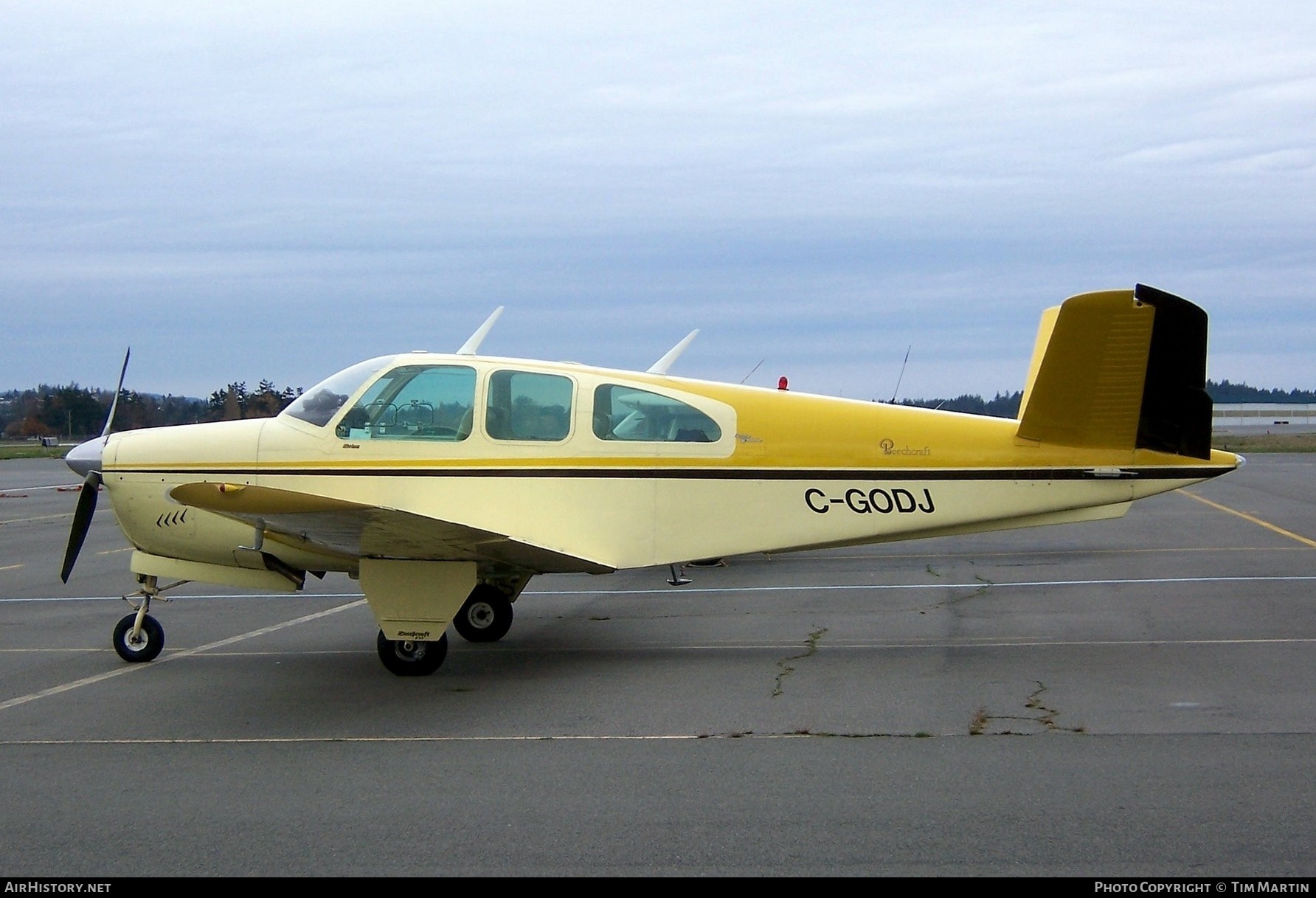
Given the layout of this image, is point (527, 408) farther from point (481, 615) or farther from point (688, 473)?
point (481, 615)

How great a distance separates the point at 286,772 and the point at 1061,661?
16.6ft

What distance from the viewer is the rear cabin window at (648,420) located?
8.33 metres

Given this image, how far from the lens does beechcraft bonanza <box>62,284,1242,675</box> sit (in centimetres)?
812

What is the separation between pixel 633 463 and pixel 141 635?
4001 millimetres

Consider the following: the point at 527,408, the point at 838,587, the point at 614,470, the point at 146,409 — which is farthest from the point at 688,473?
the point at 146,409

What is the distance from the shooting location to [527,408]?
830cm

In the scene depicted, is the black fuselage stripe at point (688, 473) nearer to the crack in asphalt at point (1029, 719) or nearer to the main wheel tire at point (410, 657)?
the main wheel tire at point (410, 657)

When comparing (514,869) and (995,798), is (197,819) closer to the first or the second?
(514,869)

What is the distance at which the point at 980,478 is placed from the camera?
8.27 m

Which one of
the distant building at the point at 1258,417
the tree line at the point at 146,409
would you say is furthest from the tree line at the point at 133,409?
the distant building at the point at 1258,417

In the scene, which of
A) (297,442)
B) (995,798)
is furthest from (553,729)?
(297,442)

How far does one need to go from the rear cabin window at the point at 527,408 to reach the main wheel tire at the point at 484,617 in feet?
5.62

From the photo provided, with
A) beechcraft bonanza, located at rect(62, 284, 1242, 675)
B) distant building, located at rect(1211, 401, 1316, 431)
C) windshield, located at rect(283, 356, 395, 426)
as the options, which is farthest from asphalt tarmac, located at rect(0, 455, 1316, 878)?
distant building, located at rect(1211, 401, 1316, 431)

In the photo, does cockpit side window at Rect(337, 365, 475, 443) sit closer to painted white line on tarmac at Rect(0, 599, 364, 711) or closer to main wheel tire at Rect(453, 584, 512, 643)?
main wheel tire at Rect(453, 584, 512, 643)
